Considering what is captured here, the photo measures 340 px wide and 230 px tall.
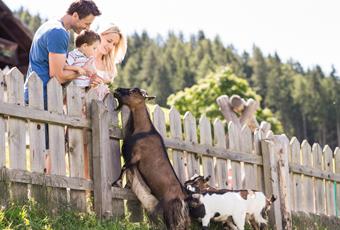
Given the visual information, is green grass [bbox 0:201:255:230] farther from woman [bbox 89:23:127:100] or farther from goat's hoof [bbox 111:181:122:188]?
woman [bbox 89:23:127:100]

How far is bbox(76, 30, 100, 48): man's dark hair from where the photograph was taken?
24.7ft

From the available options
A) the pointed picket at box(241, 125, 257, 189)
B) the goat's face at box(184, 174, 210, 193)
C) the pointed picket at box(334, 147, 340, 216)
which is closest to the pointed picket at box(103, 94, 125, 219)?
the goat's face at box(184, 174, 210, 193)

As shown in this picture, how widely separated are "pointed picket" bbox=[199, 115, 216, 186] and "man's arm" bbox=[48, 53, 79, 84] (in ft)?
6.04

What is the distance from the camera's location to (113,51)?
808 centimetres

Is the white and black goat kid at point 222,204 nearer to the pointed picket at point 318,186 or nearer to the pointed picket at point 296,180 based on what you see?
the pointed picket at point 296,180

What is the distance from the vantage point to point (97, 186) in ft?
23.4

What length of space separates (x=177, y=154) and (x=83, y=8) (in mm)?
1755

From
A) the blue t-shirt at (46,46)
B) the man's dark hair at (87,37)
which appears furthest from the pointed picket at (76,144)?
the man's dark hair at (87,37)

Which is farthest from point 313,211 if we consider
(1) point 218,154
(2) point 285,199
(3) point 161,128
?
(3) point 161,128

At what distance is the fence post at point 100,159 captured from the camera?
7.10 m

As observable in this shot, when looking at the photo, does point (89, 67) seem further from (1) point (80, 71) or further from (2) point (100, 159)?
(2) point (100, 159)

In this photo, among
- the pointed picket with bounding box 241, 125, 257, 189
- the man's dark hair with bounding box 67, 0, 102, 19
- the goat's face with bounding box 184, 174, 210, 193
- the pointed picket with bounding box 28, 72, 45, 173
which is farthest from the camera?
the pointed picket with bounding box 241, 125, 257, 189

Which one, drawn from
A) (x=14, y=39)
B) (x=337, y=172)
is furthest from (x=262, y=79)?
(x=337, y=172)

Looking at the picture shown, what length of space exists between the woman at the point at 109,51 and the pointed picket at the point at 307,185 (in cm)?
324
